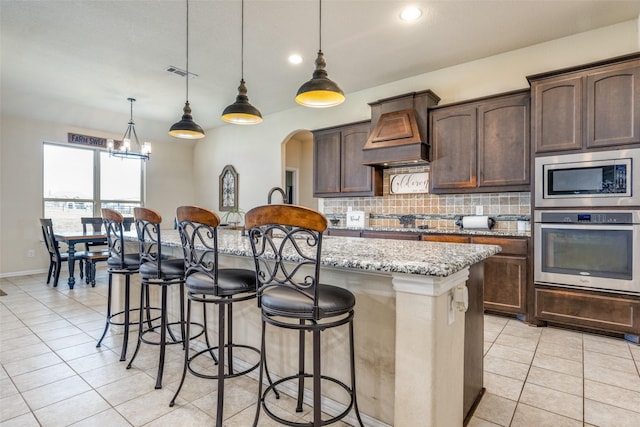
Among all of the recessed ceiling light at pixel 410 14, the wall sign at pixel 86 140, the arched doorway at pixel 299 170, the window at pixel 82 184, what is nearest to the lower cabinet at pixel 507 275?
the recessed ceiling light at pixel 410 14

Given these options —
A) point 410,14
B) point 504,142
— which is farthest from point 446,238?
point 410,14

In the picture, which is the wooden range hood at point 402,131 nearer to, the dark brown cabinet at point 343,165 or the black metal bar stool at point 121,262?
the dark brown cabinet at point 343,165

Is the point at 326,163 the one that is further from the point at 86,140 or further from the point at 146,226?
the point at 86,140

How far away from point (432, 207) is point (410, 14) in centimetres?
227

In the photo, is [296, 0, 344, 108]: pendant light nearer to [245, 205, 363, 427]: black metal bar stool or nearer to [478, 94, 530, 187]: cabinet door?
[245, 205, 363, 427]: black metal bar stool

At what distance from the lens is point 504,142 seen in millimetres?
3510

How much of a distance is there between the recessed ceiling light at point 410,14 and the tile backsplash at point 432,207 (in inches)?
71.9

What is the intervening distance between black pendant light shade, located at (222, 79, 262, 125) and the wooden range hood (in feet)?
5.99

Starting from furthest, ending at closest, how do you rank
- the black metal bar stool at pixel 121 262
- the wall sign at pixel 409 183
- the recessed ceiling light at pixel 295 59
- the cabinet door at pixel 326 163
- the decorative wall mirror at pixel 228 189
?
1. the decorative wall mirror at pixel 228 189
2. the cabinet door at pixel 326 163
3. the wall sign at pixel 409 183
4. the recessed ceiling light at pixel 295 59
5. the black metal bar stool at pixel 121 262

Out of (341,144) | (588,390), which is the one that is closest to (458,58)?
(341,144)

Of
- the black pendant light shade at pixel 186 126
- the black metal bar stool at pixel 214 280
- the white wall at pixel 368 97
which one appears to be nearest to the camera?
the black metal bar stool at pixel 214 280

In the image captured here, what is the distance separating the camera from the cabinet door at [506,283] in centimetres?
326

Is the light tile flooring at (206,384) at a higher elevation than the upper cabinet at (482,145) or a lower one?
lower

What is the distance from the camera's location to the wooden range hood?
3949 millimetres
